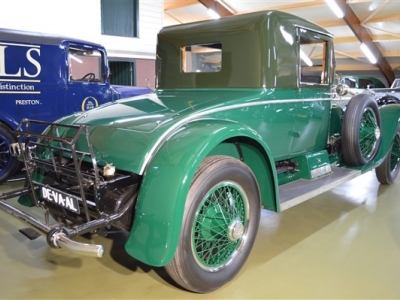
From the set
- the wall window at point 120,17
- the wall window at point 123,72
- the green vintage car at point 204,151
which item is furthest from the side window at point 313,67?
the wall window at point 120,17

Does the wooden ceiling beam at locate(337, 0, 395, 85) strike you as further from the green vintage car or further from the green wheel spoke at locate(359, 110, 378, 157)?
the green vintage car

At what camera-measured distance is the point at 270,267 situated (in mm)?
2617

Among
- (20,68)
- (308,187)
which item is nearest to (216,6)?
(20,68)

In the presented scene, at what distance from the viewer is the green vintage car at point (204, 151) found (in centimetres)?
203

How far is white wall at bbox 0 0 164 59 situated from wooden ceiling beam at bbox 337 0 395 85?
5.70 metres

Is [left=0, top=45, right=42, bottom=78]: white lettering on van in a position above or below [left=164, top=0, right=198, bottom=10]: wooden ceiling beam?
below

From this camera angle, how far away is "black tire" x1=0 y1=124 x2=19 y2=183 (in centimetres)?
487

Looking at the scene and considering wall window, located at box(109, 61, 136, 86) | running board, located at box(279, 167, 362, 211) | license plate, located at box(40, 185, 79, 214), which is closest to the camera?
license plate, located at box(40, 185, 79, 214)

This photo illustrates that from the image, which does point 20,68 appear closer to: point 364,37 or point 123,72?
point 123,72

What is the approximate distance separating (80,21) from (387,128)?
765 cm

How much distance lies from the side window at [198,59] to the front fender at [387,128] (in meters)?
2.02

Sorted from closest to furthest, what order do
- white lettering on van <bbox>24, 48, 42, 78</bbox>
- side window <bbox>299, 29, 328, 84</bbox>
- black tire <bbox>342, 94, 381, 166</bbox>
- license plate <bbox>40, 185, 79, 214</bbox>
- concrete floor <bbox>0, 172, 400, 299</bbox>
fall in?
1. license plate <bbox>40, 185, 79, 214</bbox>
2. concrete floor <bbox>0, 172, 400, 299</bbox>
3. side window <bbox>299, 29, 328, 84</bbox>
4. black tire <bbox>342, 94, 381, 166</bbox>
5. white lettering on van <bbox>24, 48, 42, 78</bbox>

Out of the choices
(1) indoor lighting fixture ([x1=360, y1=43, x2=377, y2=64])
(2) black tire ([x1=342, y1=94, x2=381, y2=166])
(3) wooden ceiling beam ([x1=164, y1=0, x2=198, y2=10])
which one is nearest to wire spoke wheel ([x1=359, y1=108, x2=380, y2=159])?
(2) black tire ([x1=342, y1=94, x2=381, y2=166])

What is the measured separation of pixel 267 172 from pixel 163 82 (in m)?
1.48
